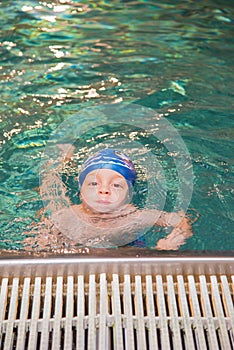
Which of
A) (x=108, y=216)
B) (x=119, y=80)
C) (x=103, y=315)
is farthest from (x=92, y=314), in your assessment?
(x=119, y=80)

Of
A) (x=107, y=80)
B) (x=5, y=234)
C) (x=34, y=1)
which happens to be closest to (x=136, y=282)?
(x=5, y=234)

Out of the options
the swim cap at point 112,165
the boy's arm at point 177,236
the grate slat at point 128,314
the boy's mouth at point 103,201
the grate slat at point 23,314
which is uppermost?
the grate slat at point 128,314

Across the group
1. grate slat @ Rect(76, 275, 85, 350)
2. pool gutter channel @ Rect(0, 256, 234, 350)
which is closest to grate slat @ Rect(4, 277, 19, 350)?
pool gutter channel @ Rect(0, 256, 234, 350)

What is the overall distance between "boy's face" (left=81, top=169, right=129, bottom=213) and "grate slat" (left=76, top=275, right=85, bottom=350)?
0.94m

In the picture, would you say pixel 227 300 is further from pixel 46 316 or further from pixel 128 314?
pixel 46 316

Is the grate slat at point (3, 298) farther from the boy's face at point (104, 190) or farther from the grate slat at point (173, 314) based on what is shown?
the boy's face at point (104, 190)

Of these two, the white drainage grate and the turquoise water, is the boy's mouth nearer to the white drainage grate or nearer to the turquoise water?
the turquoise water

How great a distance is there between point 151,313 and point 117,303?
135 mm

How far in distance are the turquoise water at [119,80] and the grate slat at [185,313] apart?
3.32 ft

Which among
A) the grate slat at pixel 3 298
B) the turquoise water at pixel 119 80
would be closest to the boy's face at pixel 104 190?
the turquoise water at pixel 119 80

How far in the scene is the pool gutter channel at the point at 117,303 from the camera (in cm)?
172

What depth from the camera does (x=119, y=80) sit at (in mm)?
4668

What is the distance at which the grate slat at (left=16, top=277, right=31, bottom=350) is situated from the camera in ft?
5.55

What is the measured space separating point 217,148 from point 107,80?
4.84ft
